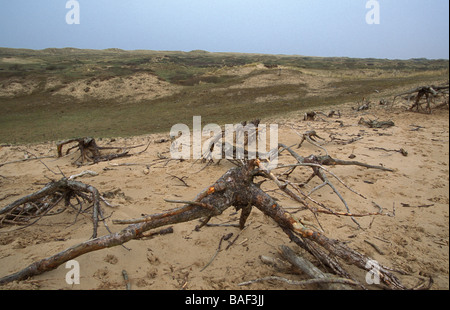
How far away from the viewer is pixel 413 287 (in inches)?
63.4

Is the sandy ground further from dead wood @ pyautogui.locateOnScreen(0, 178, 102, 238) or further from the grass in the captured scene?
the grass

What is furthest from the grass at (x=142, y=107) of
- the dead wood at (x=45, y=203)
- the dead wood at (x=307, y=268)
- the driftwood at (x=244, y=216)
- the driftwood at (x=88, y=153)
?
the dead wood at (x=307, y=268)

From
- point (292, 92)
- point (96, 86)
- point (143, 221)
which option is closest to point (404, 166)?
point (143, 221)

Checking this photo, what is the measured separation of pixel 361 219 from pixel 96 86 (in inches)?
822

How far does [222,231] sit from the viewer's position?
2383mm

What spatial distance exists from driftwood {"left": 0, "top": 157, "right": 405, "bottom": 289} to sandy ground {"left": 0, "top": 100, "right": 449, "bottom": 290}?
194 mm

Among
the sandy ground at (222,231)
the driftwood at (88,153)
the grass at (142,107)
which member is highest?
the grass at (142,107)

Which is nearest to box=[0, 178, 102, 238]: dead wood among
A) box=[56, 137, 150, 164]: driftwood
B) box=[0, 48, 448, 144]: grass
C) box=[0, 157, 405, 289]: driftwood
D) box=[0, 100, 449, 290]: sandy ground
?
box=[0, 100, 449, 290]: sandy ground

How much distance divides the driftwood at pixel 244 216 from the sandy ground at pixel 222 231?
0.19 meters

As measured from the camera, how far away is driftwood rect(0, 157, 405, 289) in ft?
5.26

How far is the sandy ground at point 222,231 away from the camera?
1.81 meters

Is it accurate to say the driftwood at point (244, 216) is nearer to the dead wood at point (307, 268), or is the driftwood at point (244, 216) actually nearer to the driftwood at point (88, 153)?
the dead wood at point (307, 268)

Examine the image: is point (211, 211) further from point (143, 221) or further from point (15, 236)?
point (15, 236)

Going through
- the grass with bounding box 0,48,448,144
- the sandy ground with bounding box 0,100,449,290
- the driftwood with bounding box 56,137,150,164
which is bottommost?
the sandy ground with bounding box 0,100,449,290
